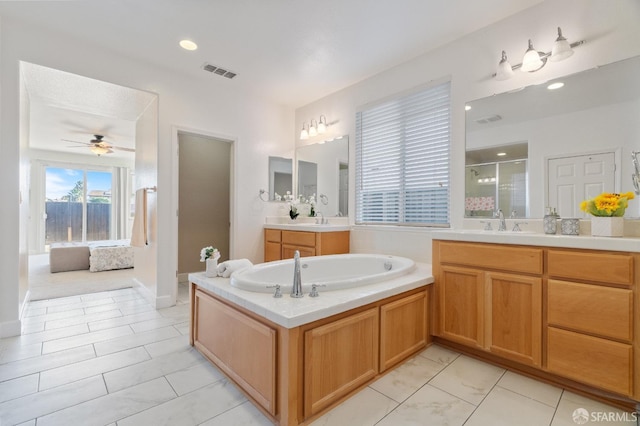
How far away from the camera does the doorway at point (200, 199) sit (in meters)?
4.73

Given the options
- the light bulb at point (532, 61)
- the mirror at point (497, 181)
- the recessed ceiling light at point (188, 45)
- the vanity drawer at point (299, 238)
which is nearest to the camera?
the light bulb at point (532, 61)

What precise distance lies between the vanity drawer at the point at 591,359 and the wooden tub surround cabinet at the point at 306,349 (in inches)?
32.4

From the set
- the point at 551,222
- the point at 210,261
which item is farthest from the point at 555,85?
the point at 210,261

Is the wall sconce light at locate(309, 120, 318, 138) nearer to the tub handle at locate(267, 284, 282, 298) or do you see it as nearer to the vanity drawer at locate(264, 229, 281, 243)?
the vanity drawer at locate(264, 229, 281, 243)

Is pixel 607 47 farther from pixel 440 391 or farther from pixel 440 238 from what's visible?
pixel 440 391

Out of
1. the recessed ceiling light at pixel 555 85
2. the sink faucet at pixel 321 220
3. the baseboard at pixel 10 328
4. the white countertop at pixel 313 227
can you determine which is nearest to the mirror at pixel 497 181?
the recessed ceiling light at pixel 555 85

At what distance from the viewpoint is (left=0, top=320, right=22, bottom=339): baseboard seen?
248 centimetres

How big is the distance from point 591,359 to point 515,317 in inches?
→ 15.6

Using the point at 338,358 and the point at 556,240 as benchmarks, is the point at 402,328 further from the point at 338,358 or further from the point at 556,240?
the point at 556,240

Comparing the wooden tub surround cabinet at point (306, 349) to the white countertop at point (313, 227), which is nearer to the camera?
the wooden tub surround cabinet at point (306, 349)

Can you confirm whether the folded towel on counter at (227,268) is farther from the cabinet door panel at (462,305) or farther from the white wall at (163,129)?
the cabinet door panel at (462,305)

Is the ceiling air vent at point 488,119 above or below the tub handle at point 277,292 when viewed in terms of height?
above

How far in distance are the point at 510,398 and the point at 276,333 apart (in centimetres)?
143

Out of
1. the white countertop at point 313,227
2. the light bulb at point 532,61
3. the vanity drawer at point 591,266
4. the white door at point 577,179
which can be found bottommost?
the vanity drawer at point 591,266
